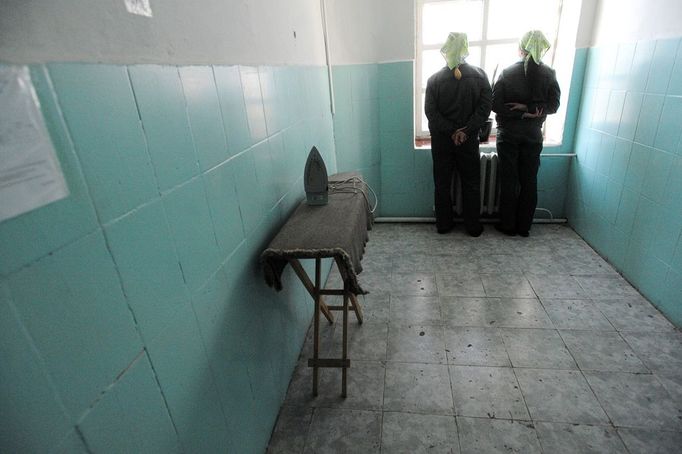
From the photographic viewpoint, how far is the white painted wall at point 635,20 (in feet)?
7.00

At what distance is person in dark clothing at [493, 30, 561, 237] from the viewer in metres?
2.89

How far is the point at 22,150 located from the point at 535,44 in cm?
326

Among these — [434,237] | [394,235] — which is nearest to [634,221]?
[434,237]

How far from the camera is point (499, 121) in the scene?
3145 millimetres

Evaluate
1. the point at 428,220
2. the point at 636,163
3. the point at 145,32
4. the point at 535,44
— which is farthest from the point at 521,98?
the point at 145,32

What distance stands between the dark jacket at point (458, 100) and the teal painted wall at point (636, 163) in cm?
84

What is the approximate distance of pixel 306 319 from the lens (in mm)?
2297

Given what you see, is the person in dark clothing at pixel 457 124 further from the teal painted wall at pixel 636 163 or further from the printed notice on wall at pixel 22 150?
the printed notice on wall at pixel 22 150

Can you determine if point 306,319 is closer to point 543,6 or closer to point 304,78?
point 304,78

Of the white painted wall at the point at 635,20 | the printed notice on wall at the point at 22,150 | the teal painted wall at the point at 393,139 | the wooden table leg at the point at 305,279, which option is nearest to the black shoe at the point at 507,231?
the teal painted wall at the point at 393,139

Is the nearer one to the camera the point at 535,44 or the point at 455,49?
the point at 535,44

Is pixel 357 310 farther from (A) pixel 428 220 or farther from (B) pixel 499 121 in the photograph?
(B) pixel 499 121

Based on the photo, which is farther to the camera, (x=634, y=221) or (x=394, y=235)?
(x=394, y=235)

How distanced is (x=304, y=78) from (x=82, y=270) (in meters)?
1.88
